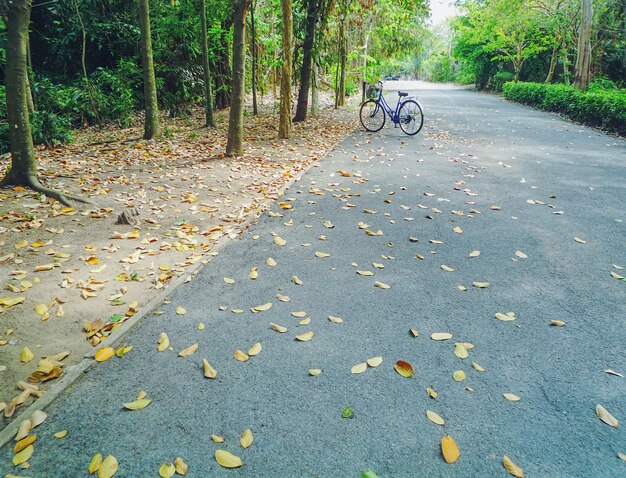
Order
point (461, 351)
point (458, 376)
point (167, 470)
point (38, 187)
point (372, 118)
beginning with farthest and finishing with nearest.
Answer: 1. point (372, 118)
2. point (38, 187)
3. point (461, 351)
4. point (458, 376)
5. point (167, 470)

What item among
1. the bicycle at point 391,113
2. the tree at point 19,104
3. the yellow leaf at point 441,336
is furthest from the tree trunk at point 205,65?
the yellow leaf at point 441,336

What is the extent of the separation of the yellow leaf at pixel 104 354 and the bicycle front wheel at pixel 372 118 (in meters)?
11.5

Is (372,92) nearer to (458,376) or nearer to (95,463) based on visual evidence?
(458,376)

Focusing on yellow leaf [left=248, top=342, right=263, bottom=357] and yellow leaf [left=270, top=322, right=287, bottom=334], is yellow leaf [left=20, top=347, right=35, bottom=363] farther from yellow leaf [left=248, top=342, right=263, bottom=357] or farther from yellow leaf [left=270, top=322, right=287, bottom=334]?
yellow leaf [left=270, top=322, right=287, bottom=334]

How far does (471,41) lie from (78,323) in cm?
3756

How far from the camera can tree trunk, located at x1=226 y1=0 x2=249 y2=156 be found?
7965 millimetres

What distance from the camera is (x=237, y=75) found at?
8.30m

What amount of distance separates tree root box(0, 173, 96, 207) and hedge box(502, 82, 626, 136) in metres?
14.8

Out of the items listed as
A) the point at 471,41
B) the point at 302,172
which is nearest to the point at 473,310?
the point at 302,172

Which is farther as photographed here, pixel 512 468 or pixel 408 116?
pixel 408 116

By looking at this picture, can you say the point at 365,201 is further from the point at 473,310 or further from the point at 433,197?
the point at 473,310

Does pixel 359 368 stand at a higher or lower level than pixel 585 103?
lower

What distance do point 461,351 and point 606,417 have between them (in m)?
0.90

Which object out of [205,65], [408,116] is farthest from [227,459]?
[408,116]
